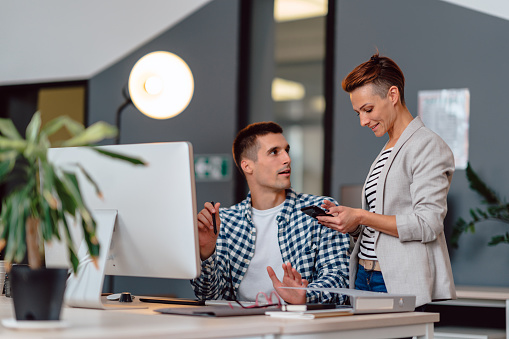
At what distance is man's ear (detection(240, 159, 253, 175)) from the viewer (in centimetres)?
276

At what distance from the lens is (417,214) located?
2.02 m

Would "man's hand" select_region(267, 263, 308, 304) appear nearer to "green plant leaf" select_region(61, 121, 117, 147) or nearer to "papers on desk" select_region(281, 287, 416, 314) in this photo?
Answer: "papers on desk" select_region(281, 287, 416, 314)

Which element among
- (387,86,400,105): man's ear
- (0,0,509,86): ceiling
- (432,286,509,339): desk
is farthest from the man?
(0,0,509,86): ceiling

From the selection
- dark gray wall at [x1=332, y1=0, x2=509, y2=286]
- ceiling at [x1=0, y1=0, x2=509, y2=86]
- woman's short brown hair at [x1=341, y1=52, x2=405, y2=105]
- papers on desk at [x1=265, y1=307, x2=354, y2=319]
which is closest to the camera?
papers on desk at [x1=265, y1=307, x2=354, y2=319]

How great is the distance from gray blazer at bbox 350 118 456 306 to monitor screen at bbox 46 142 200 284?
2.10 ft

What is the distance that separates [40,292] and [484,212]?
2857 millimetres

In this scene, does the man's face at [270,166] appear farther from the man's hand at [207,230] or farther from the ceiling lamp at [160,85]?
the ceiling lamp at [160,85]

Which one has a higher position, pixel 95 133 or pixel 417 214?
pixel 95 133

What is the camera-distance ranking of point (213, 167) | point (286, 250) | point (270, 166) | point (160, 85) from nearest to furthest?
point (286, 250) → point (270, 166) → point (160, 85) → point (213, 167)

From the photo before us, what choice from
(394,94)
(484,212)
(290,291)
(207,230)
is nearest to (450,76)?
(484,212)

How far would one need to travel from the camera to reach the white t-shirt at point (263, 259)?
238 cm

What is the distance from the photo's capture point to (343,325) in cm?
158

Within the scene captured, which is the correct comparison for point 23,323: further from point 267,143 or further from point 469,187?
point 469,187

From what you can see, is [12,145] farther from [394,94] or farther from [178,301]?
[394,94]
